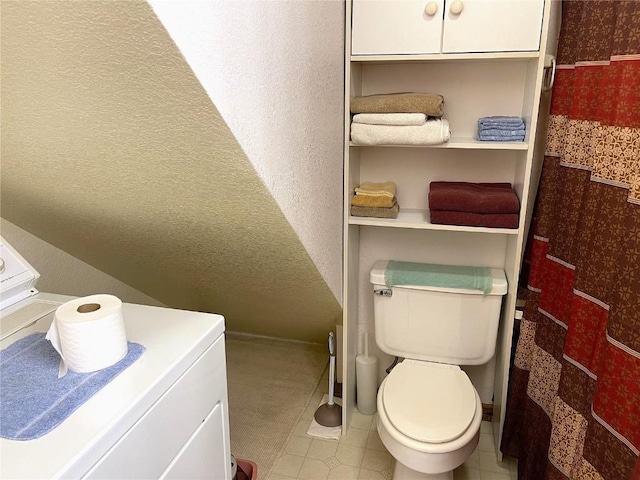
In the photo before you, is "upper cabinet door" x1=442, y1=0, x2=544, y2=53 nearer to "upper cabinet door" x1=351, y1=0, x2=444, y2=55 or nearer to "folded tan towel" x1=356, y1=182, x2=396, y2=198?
"upper cabinet door" x1=351, y1=0, x2=444, y2=55

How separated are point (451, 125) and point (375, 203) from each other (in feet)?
1.46

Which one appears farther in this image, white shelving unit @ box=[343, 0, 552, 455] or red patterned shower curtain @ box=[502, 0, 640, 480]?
white shelving unit @ box=[343, 0, 552, 455]

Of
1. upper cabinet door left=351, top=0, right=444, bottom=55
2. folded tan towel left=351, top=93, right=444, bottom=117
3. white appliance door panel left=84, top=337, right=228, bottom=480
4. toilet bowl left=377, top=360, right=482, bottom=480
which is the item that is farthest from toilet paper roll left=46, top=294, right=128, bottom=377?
upper cabinet door left=351, top=0, right=444, bottom=55

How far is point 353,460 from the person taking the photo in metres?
2.05

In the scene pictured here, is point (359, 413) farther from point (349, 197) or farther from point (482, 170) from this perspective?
point (482, 170)

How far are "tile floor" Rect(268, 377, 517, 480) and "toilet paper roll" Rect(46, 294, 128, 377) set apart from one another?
1202 millimetres

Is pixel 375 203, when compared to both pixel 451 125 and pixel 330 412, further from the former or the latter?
pixel 330 412

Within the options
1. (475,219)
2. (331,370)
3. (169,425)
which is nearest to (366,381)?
(331,370)

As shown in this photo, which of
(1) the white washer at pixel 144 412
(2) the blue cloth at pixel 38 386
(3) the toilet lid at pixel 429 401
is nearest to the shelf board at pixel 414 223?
(3) the toilet lid at pixel 429 401

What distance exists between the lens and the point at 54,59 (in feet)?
2.86

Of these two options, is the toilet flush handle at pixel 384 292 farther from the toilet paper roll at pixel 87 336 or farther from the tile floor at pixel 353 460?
the toilet paper roll at pixel 87 336

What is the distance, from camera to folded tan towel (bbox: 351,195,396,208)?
191 cm

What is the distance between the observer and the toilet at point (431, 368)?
1.62 meters

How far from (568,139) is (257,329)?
190cm
